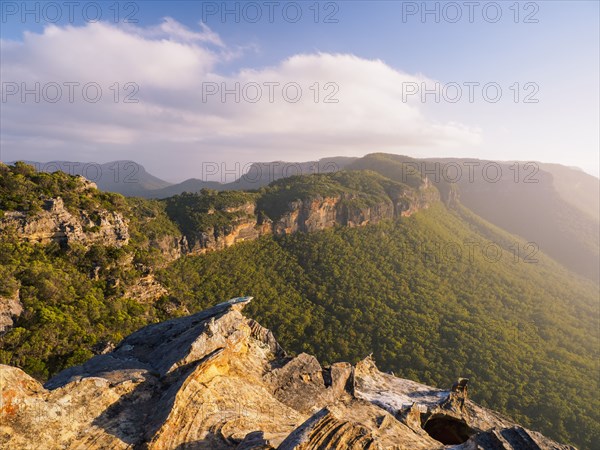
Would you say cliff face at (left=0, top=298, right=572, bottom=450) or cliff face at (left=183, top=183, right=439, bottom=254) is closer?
cliff face at (left=0, top=298, right=572, bottom=450)

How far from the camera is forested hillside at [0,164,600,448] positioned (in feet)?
113

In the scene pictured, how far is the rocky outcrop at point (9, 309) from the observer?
27.7m

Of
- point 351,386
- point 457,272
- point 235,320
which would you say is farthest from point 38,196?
point 457,272

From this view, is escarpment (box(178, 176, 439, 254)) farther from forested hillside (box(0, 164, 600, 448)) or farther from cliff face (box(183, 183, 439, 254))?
forested hillside (box(0, 164, 600, 448))

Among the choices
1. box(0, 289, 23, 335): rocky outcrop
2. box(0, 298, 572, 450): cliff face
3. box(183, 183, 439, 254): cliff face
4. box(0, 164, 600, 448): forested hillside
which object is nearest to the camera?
box(0, 298, 572, 450): cliff face

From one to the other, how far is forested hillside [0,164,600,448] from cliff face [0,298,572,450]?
12.1 m

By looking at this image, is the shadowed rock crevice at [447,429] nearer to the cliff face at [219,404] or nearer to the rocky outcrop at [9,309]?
the cliff face at [219,404]

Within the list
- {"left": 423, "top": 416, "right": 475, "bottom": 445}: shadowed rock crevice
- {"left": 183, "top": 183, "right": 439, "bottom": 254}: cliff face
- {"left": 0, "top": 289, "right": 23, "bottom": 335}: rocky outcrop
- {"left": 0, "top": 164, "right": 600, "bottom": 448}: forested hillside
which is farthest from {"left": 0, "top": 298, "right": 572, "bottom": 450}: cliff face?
{"left": 183, "top": 183, "right": 439, "bottom": 254}: cliff face

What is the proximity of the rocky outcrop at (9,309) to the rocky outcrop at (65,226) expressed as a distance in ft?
33.7

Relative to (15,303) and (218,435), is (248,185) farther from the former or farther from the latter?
(218,435)

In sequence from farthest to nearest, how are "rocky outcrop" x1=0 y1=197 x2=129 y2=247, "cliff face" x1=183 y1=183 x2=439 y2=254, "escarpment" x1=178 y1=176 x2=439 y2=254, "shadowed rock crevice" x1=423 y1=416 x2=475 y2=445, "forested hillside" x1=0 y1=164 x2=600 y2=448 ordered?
"escarpment" x1=178 y1=176 x2=439 y2=254 → "cliff face" x1=183 y1=183 x2=439 y2=254 → "rocky outcrop" x1=0 y1=197 x2=129 y2=247 → "forested hillside" x1=0 y1=164 x2=600 y2=448 → "shadowed rock crevice" x1=423 y1=416 x2=475 y2=445

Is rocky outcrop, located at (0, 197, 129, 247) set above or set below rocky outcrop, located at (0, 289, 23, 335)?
above

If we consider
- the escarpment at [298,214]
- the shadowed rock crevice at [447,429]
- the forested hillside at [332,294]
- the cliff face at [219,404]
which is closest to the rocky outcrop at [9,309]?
the forested hillside at [332,294]

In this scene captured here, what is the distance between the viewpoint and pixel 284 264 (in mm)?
77562
